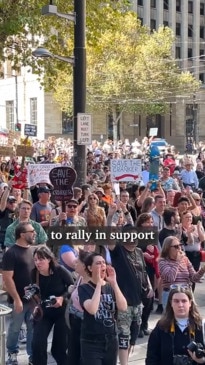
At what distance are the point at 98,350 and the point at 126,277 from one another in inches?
47.9

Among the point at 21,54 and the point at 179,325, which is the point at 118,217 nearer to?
the point at 179,325

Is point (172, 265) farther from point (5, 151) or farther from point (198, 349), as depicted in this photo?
point (5, 151)

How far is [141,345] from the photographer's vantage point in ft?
23.1

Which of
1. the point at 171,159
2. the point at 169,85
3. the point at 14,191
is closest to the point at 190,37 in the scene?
the point at 169,85

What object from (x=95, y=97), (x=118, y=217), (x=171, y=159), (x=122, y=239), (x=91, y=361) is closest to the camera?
(x=91, y=361)

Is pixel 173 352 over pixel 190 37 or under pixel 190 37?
under

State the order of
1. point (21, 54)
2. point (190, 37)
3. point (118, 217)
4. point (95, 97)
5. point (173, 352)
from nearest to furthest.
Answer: point (173, 352) → point (118, 217) → point (21, 54) → point (95, 97) → point (190, 37)

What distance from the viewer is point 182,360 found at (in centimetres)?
420

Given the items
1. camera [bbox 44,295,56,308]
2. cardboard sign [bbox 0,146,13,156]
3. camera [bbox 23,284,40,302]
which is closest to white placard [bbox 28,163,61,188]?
cardboard sign [bbox 0,146,13,156]

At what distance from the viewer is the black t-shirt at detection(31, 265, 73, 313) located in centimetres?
577

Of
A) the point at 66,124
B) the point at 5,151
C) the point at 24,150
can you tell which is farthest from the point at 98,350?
the point at 66,124

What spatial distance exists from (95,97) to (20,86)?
13.4m

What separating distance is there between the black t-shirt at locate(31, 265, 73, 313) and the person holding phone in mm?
794

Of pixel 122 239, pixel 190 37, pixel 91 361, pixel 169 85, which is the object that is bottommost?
pixel 91 361
